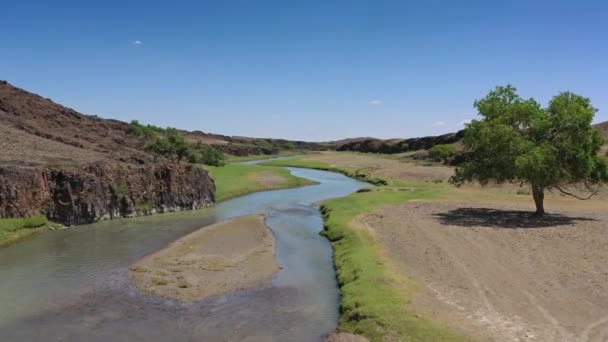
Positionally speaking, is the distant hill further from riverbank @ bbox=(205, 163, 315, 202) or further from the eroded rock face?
riverbank @ bbox=(205, 163, 315, 202)

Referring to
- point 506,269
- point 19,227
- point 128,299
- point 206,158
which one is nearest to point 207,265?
point 128,299

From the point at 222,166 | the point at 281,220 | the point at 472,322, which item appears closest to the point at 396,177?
the point at 222,166

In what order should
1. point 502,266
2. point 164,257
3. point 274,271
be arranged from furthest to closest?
point 164,257
point 274,271
point 502,266

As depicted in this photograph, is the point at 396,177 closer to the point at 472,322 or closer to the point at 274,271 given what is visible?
the point at 274,271

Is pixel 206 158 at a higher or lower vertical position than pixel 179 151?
lower

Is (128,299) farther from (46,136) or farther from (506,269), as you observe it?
(46,136)

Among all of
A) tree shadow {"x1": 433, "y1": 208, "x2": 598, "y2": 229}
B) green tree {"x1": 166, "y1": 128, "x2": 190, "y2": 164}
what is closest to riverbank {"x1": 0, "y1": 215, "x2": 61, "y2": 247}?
tree shadow {"x1": 433, "y1": 208, "x2": 598, "y2": 229}

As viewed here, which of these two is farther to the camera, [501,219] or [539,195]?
[539,195]
